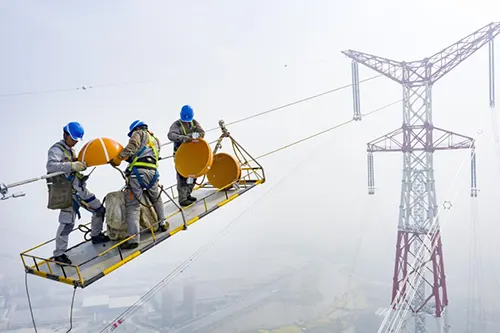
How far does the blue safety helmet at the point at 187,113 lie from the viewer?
Answer: 6730 mm

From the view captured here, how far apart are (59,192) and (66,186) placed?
117 mm

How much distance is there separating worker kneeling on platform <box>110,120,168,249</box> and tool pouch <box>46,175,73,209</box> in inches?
28.9

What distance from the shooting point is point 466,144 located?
1736 cm

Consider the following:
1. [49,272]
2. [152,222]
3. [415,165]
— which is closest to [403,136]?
[415,165]

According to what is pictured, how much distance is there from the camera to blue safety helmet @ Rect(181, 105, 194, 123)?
673 cm

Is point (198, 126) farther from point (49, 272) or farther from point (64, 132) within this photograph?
point (49, 272)

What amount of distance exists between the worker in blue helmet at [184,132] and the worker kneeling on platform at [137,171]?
105 centimetres

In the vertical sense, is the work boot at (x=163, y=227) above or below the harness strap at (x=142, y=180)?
below

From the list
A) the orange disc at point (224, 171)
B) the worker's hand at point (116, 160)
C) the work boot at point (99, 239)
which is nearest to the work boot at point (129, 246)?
the work boot at point (99, 239)

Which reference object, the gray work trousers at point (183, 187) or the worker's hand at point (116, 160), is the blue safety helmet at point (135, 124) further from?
the gray work trousers at point (183, 187)

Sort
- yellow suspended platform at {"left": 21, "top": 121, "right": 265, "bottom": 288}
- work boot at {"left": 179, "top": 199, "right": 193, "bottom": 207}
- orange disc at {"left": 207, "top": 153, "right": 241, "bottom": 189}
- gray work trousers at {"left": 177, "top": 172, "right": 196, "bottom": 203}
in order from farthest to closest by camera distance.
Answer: orange disc at {"left": 207, "top": 153, "right": 241, "bottom": 189} < work boot at {"left": 179, "top": 199, "right": 193, "bottom": 207} < gray work trousers at {"left": 177, "top": 172, "right": 196, "bottom": 203} < yellow suspended platform at {"left": 21, "top": 121, "right": 265, "bottom": 288}

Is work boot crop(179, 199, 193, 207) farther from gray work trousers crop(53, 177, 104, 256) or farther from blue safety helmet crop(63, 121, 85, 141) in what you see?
blue safety helmet crop(63, 121, 85, 141)

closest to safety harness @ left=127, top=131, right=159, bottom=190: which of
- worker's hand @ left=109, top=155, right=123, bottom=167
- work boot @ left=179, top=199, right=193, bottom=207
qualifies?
worker's hand @ left=109, top=155, right=123, bottom=167

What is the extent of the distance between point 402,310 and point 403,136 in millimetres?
8262
